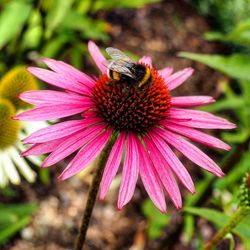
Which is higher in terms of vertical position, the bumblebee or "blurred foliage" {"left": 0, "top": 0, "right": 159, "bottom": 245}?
"blurred foliage" {"left": 0, "top": 0, "right": 159, "bottom": 245}

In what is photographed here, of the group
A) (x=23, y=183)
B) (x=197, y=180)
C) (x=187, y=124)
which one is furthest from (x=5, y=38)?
(x=197, y=180)

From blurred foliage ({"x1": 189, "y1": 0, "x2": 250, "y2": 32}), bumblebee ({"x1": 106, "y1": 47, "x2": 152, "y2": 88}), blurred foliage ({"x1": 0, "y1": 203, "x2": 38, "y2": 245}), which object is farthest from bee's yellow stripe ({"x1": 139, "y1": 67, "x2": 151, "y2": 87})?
blurred foliage ({"x1": 189, "y1": 0, "x2": 250, "y2": 32})

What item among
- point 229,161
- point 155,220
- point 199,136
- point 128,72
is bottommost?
point 155,220

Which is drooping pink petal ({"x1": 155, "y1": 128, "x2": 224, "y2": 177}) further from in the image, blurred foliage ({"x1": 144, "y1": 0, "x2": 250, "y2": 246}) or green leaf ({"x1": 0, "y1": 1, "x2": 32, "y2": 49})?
green leaf ({"x1": 0, "y1": 1, "x2": 32, "y2": 49})

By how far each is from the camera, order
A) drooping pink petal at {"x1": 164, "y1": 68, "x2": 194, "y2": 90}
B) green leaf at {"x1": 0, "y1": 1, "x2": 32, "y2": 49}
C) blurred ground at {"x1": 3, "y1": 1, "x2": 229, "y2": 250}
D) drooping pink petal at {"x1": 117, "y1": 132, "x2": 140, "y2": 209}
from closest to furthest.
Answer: drooping pink petal at {"x1": 117, "y1": 132, "x2": 140, "y2": 209} < drooping pink petal at {"x1": 164, "y1": 68, "x2": 194, "y2": 90} < green leaf at {"x1": 0, "y1": 1, "x2": 32, "y2": 49} < blurred ground at {"x1": 3, "y1": 1, "x2": 229, "y2": 250}

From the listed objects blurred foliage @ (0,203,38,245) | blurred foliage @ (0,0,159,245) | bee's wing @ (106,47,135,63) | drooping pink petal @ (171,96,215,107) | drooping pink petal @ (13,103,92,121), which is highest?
blurred foliage @ (0,0,159,245)

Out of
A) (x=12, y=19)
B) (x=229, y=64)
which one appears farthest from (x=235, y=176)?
(x=12, y=19)

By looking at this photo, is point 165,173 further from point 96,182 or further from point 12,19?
point 12,19
